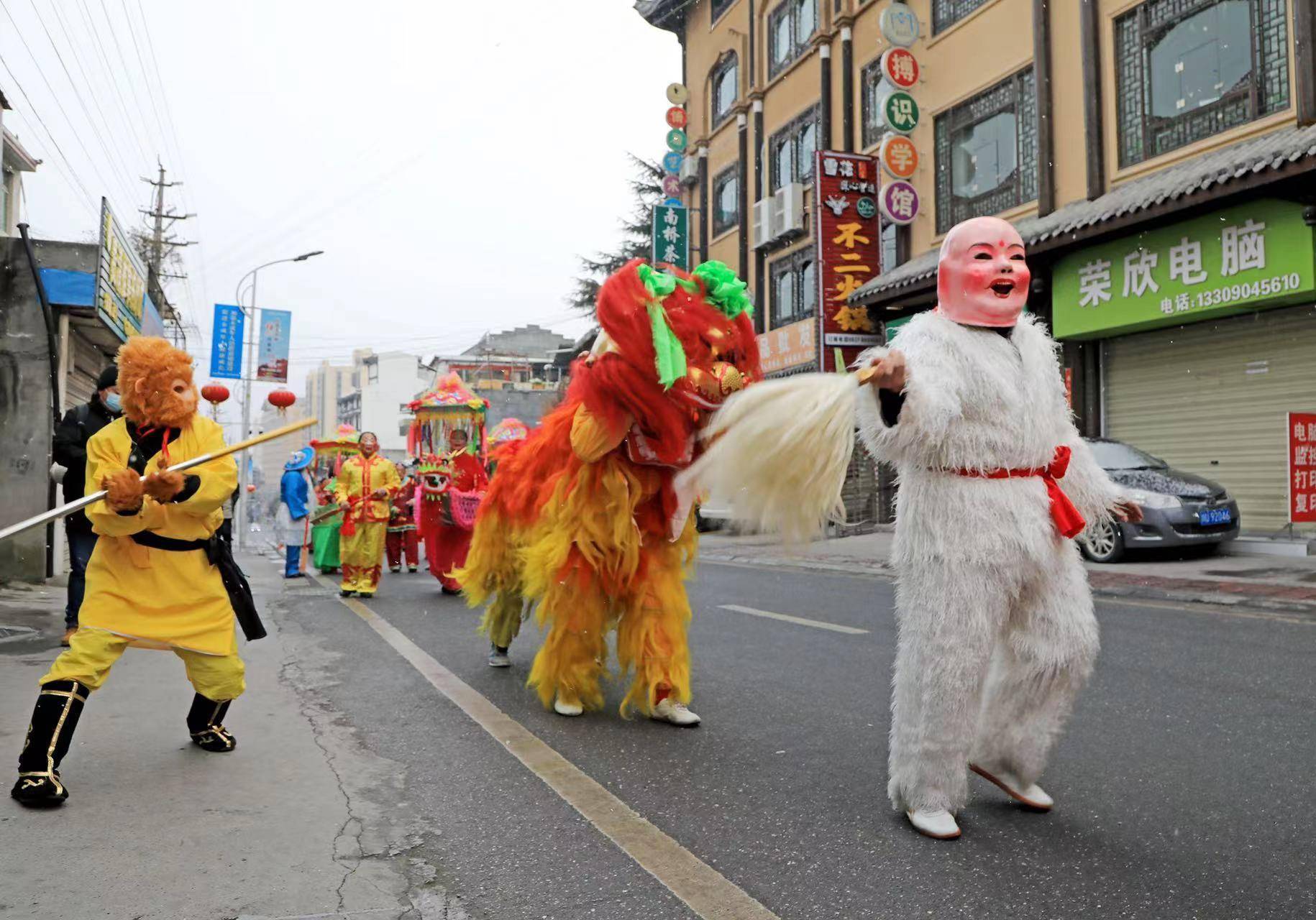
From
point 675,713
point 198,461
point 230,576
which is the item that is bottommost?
point 675,713

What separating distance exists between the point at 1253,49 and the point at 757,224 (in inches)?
473

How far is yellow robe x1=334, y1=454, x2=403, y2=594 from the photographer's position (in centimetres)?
989

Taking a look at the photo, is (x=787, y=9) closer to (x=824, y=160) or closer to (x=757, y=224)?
(x=757, y=224)

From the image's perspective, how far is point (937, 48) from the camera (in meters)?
17.3

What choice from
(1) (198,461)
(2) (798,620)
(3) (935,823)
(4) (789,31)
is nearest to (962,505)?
(3) (935,823)

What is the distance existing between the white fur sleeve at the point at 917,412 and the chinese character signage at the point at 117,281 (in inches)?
414

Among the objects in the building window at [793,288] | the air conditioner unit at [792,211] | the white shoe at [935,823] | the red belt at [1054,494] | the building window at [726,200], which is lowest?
the white shoe at [935,823]

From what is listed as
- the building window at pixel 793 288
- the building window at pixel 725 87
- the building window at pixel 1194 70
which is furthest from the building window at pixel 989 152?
the building window at pixel 725 87

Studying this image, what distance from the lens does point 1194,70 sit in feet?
42.0

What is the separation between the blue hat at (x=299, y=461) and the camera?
1361 centimetres

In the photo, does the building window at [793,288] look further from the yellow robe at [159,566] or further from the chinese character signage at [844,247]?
the yellow robe at [159,566]

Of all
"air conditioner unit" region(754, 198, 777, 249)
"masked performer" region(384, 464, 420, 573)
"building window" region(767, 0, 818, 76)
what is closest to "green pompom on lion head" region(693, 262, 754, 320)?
"masked performer" region(384, 464, 420, 573)

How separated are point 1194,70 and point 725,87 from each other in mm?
14738

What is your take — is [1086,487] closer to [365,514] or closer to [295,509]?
[365,514]
